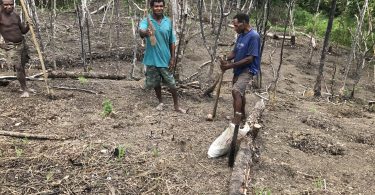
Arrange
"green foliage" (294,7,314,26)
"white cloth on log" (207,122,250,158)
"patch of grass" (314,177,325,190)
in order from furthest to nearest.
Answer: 1. "green foliage" (294,7,314,26)
2. "white cloth on log" (207,122,250,158)
3. "patch of grass" (314,177,325,190)

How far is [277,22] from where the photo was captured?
1634 centimetres

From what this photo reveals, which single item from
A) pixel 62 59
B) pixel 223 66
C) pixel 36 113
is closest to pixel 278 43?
pixel 62 59

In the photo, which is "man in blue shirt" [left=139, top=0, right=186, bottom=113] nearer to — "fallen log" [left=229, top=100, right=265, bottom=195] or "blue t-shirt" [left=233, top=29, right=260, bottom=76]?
"blue t-shirt" [left=233, top=29, right=260, bottom=76]

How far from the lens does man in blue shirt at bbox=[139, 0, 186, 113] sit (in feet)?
17.3


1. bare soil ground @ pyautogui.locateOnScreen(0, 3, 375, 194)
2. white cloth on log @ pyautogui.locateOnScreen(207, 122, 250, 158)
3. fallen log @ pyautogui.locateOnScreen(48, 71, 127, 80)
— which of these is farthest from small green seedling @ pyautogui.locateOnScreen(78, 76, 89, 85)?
white cloth on log @ pyautogui.locateOnScreen(207, 122, 250, 158)

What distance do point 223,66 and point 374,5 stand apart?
24.2 ft

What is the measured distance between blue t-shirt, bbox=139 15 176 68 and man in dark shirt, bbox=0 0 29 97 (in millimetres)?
1874

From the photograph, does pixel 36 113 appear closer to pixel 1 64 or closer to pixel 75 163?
pixel 75 163

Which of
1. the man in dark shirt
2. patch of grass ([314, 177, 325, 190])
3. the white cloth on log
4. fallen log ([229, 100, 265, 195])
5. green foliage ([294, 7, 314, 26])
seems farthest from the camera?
green foliage ([294, 7, 314, 26])

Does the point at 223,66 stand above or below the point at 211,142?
above

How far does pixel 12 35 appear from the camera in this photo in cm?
567

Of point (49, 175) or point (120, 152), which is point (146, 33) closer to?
point (120, 152)

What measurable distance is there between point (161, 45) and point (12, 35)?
216 centimetres

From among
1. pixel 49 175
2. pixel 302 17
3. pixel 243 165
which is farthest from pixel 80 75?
pixel 302 17
